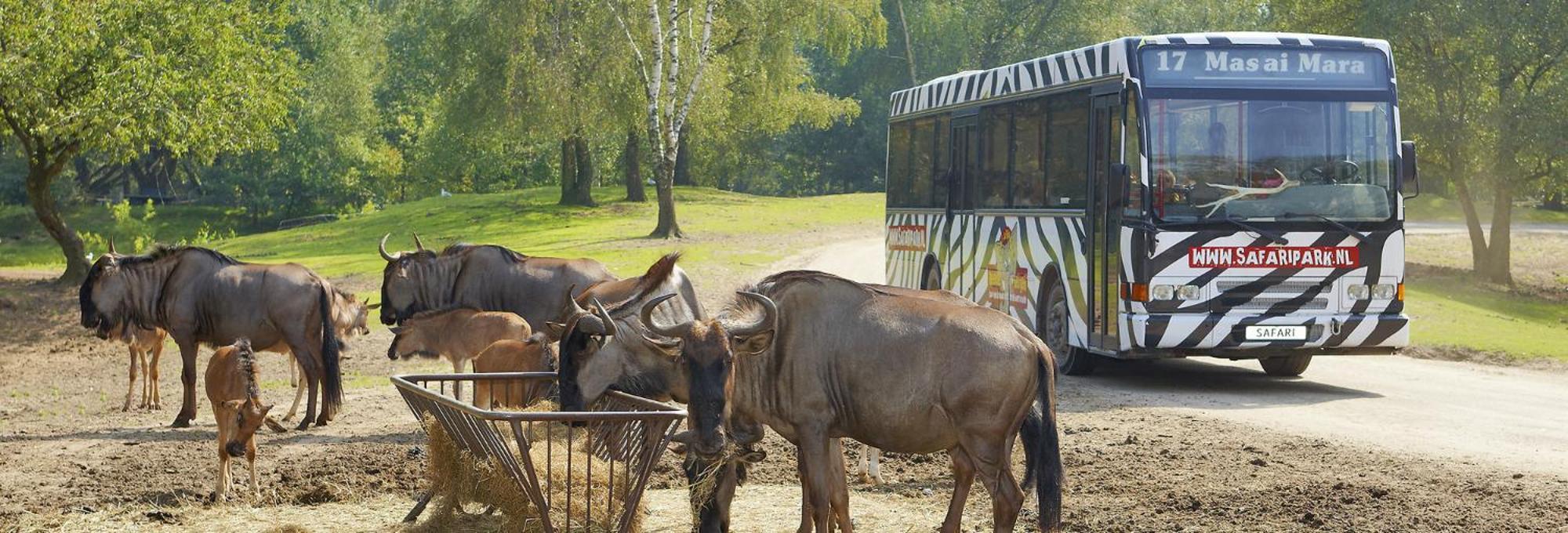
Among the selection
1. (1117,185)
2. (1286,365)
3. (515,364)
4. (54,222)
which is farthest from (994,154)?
(54,222)

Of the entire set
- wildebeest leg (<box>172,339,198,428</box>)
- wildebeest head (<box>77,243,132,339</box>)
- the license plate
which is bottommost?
wildebeest leg (<box>172,339,198,428</box>)

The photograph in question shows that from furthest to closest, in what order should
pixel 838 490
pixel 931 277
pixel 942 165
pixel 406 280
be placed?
pixel 931 277 → pixel 942 165 → pixel 406 280 → pixel 838 490

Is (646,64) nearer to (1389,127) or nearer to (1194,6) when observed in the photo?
(1389,127)

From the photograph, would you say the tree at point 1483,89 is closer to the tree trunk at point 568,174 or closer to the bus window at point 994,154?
the bus window at point 994,154

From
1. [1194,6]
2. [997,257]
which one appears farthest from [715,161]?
[997,257]

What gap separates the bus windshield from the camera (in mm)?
14430

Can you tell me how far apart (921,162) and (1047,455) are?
39.8ft

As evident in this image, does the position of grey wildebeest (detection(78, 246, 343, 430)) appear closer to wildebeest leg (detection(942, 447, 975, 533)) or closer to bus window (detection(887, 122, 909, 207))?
wildebeest leg (detection(942, 447, 975, 533))

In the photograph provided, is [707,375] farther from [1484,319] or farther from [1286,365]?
[1484,319]

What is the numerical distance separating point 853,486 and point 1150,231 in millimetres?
5077

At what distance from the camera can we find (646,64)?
41.5m

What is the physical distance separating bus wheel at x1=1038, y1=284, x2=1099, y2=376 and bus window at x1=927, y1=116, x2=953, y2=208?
114 inches

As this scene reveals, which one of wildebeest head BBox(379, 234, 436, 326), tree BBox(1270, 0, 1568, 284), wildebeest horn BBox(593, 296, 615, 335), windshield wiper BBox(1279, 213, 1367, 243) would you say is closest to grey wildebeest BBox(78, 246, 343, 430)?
wildebeest head BBox(379, 234, 436, 326)

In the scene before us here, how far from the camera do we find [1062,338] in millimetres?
16203
